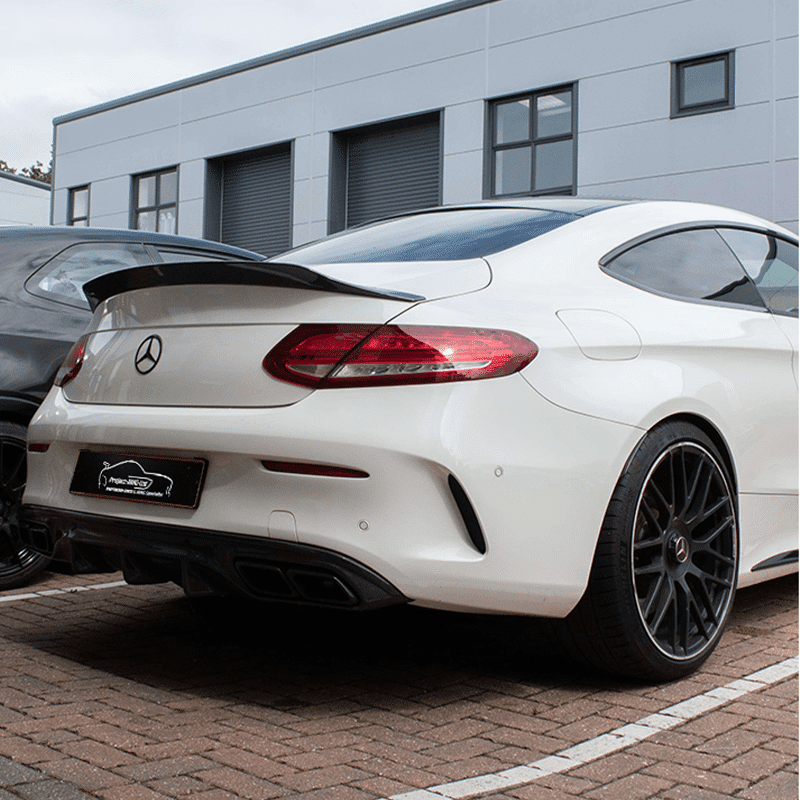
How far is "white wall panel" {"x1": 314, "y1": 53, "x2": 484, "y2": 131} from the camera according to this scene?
1822 cm

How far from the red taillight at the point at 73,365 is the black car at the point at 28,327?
3.93 feet

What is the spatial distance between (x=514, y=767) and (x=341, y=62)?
1896cm

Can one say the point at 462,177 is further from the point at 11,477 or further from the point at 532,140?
the point at 11,477

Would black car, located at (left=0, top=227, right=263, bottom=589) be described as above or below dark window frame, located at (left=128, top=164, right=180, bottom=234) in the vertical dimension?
below

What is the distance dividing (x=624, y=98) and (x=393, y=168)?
4.97m

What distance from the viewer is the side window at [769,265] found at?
A: 13.8ft

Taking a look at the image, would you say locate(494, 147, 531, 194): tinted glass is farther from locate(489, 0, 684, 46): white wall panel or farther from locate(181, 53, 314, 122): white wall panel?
locate(181, 53, 314, 122): white wall panel

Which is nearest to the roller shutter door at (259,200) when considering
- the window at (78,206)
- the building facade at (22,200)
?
the window at (78,206)

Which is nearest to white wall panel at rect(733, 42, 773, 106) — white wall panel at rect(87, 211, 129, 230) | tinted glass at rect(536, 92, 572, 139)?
tinted glass at rect(536, 92, 572, 139)

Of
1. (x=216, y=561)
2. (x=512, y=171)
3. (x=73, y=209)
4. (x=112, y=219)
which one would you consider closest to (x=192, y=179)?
(x=112, y=219)

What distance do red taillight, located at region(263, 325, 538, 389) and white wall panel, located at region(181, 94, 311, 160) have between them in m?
18.6

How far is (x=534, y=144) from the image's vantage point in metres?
17.5

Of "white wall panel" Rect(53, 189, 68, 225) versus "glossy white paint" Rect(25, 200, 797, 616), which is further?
"white wall panel" Rect(53, 189, 68, 225)

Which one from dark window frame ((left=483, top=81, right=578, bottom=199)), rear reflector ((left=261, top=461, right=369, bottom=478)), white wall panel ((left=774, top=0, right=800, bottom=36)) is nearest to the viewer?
rear reflector ((left=261, top=461, right=369, bottom=478))
